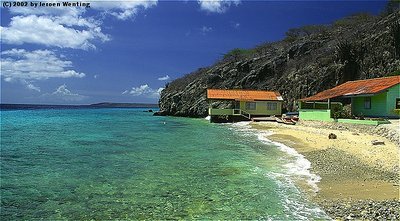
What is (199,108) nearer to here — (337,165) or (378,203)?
(337,165)

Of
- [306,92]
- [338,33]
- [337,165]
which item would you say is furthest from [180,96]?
[337,165]

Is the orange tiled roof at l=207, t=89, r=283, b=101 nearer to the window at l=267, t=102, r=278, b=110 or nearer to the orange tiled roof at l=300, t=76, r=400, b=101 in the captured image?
the window at l=267, t=102, r=278, b=110

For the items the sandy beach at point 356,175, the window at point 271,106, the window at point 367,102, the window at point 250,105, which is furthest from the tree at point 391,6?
the sandy beach at point 356,175

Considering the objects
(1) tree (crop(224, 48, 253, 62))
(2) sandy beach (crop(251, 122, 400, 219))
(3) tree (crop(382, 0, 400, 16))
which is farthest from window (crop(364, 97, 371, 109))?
(1) tree (crop(224, 48, 253, 62))

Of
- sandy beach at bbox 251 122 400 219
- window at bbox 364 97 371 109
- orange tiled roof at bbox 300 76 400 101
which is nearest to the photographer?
sandy beach at bbox 251 122 400 219

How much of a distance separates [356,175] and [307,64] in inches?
1996

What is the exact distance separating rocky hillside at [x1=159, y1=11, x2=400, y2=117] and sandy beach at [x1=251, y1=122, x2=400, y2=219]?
30226 mm

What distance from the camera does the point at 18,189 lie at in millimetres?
11719

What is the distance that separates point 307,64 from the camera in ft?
197

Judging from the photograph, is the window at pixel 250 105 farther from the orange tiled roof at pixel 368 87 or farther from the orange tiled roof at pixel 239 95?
the orange tiled roof at pixel 368 87

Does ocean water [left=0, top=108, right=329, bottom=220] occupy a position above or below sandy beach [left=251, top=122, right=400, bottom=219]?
below

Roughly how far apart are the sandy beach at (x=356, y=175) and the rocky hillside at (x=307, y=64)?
99.2 ft

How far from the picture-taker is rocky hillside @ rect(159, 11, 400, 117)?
164ft

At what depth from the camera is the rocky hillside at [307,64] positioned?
164 feet
